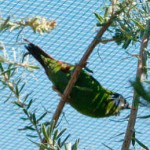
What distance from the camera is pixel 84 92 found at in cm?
103

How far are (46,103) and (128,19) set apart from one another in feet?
3.59

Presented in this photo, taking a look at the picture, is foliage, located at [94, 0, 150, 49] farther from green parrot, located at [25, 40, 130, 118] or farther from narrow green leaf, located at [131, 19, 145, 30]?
green parrot, located at [25, 40, 130, 118]

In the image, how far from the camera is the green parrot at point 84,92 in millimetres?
1025

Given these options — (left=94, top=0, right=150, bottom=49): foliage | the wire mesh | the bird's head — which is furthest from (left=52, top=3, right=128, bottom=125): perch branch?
the wire mesh

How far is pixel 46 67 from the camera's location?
3.49 feet

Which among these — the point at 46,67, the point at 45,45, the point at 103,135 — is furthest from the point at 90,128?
the point at 46,67

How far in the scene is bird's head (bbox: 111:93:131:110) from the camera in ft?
3.31

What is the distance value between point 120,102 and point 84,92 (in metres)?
0.07

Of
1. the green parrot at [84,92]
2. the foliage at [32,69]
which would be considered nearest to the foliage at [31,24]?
the foliage at [32,69]

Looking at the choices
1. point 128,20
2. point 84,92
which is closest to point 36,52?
point 84,92

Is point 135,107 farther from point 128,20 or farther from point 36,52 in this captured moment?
point 36,52

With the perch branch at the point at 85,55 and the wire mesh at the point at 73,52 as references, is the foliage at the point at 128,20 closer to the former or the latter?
the perch branch at the point at 85,55

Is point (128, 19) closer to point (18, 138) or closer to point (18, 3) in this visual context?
point (18, 3)

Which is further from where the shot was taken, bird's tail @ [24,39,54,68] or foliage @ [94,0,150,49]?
bird's tail @ [24,39,54,68]
